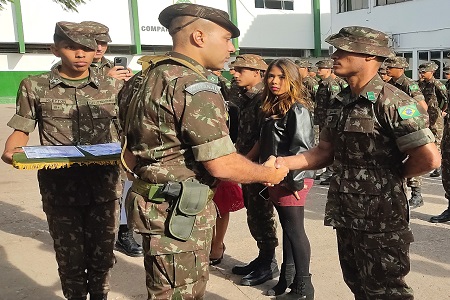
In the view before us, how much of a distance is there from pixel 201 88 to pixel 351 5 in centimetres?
2286

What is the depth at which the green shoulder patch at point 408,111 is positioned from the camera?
2.42m

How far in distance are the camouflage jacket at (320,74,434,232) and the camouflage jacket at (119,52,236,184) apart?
765 millimetres

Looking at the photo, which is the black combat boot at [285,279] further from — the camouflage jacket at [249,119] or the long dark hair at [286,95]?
the long dark hair at [286,95]

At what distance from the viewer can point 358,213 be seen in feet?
8.65

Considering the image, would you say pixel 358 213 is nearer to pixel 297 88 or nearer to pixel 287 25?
pixel 297 88

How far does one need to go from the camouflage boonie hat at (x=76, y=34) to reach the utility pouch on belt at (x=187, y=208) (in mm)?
1330

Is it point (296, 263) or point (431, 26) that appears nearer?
point (296, 263)

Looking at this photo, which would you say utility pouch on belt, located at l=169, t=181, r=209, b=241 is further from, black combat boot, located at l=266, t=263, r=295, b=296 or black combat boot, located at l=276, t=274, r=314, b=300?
black combat boot, located at l=266, t=263, r=295, b=296

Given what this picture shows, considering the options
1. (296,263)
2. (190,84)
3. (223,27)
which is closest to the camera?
(190,84)

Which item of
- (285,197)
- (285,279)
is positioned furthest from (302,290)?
(285,197)

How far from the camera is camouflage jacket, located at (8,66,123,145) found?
3.17 metres

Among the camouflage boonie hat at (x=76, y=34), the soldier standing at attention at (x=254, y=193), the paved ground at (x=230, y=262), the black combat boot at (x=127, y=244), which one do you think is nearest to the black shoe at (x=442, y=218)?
the paved ground at (x=230, y=262)

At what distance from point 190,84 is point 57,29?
1.35 meters

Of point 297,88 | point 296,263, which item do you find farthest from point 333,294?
point 297,88
